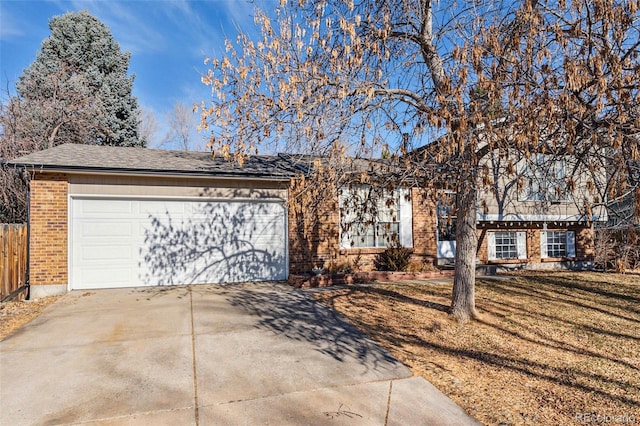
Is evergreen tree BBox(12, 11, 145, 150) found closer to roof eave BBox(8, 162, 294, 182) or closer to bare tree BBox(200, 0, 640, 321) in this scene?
roof eave BBox(8, 162, 294, 182)

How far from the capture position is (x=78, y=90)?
57.5ft

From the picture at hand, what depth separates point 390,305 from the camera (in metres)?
7.25

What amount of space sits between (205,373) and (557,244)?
586 inches

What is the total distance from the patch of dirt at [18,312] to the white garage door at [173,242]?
0.95 metres

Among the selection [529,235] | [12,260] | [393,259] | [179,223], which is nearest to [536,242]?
[529,235]

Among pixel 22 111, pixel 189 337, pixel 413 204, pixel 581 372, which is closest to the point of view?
pixel 581 372

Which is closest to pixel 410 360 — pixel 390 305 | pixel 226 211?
pixel 390 305

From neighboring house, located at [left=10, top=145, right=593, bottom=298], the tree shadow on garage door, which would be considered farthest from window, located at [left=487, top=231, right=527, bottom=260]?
the tree shadow on garage door

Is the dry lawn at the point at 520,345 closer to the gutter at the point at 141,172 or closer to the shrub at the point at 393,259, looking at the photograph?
the shrub at the point at 393,259

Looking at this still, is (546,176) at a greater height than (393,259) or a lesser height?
greater

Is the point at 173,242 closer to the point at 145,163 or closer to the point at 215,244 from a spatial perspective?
the point at 215,244

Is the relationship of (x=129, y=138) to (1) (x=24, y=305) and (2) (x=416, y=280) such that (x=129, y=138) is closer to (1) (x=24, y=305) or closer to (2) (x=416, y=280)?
(1) (x=24, y=305)

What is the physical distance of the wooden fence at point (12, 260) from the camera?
701 centimetres

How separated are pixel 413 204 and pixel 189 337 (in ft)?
25.5
